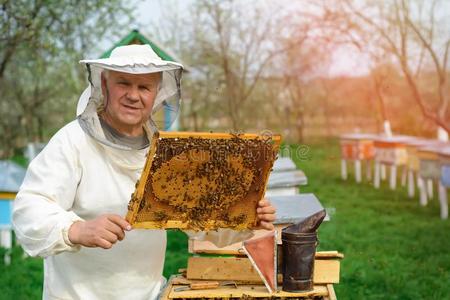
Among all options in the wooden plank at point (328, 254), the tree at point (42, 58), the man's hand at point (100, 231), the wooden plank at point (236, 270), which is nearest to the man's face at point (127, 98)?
the man's hand at point (100, 231)

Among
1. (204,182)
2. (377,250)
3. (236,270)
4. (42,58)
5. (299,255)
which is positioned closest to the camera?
(204,182)

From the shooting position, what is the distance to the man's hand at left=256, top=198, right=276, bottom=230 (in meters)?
2.59

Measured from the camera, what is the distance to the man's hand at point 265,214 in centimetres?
259

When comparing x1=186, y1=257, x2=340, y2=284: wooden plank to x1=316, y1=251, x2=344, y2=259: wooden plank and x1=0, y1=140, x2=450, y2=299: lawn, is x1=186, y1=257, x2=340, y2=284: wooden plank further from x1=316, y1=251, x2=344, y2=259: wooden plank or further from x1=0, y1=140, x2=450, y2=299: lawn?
x1=0, y1=140, x2=450, y2=299: lawn

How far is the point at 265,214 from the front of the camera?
2.59 m

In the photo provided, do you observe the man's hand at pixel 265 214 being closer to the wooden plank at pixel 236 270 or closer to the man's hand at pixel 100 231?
the wooden plank at pixel 236 270

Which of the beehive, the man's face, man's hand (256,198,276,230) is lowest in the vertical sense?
man's hand (256,198,276,230)

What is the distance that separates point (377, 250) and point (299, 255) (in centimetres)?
534

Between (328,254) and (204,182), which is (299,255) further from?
(204,182)

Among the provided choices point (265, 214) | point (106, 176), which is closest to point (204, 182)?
point (265, 214)

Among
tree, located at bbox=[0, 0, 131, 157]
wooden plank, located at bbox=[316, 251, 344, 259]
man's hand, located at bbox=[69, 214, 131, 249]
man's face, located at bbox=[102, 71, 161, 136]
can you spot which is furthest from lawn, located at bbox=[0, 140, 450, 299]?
tree, located at bbox=[0, 0, 131, 157]

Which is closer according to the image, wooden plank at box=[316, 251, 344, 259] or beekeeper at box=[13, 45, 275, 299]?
beekeeper at box=[13, 45, 275, 299]

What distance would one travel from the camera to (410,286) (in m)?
5.82

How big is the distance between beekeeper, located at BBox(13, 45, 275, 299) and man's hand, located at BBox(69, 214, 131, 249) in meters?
0.17
